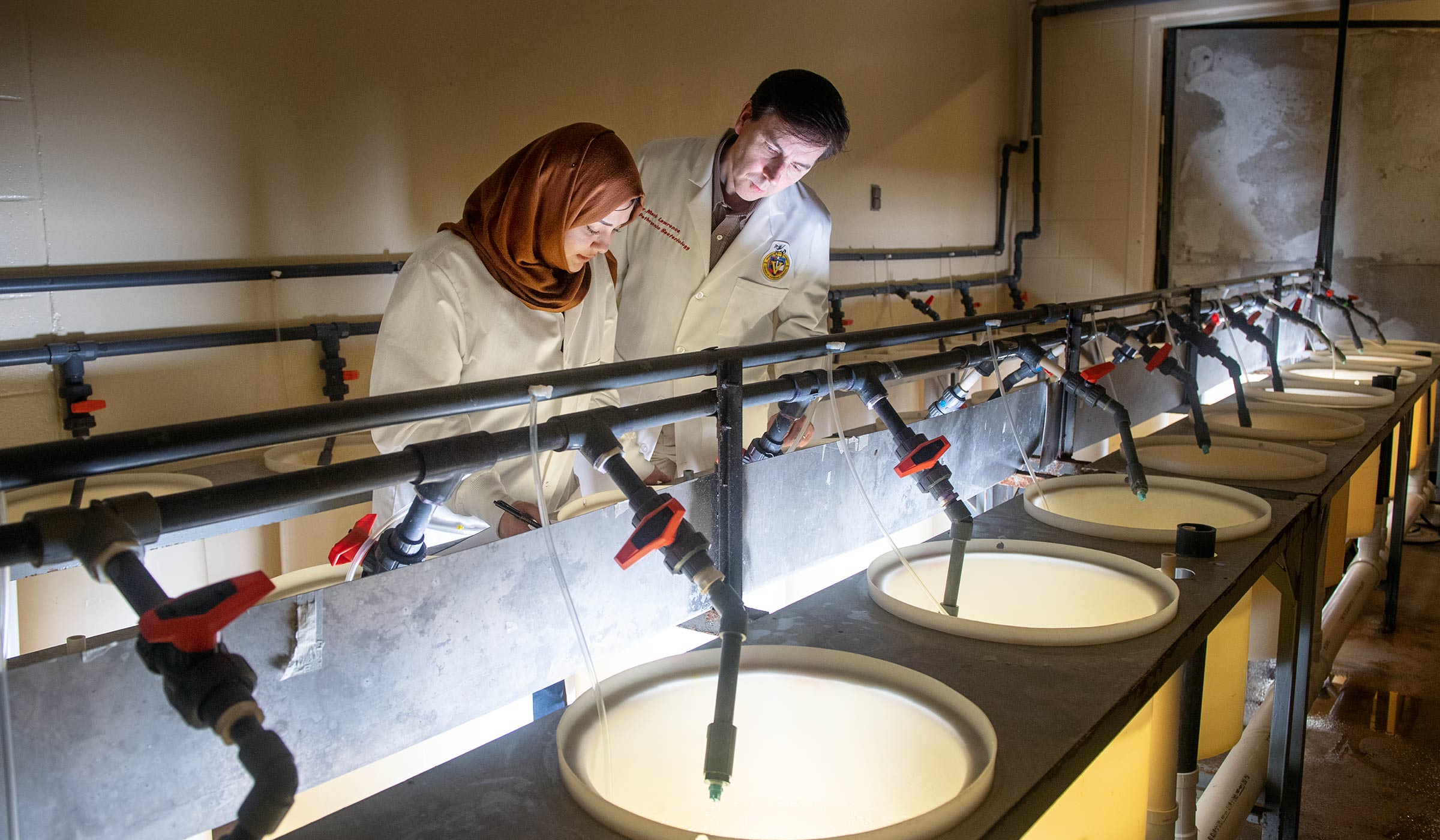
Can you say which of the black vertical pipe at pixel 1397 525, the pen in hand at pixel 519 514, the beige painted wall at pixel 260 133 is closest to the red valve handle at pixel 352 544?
the pen in hand at pixel 519 514

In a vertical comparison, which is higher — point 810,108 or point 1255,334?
point 810,108

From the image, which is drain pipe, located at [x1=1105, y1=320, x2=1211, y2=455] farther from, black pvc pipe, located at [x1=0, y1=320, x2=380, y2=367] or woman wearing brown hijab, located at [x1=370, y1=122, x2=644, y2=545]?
black pvc pipe, located at [x1=0, y1=320, x2=380, y2=367]

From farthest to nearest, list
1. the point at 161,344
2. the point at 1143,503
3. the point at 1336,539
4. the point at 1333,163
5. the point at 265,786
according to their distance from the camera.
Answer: the point at 1333,163, the point at 1336,539, the point at 161,344, the point at 1143,503, the point at 265,786

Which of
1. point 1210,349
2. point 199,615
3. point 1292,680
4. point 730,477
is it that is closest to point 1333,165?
point 1210,349

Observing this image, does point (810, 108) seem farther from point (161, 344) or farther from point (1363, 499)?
point (1363, 499)

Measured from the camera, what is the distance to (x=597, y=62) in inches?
106

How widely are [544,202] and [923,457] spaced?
27.7 inches

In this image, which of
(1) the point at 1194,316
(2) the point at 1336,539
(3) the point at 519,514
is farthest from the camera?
(1) the point at 1194,316

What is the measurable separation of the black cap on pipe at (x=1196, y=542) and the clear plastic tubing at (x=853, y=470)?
0.32 m

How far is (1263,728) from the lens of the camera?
1.85m

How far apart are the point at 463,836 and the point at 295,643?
179 millimetres

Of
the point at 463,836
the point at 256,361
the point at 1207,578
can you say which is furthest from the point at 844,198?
the point at 463,836

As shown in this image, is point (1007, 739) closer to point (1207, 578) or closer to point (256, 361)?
point (1207, 578)

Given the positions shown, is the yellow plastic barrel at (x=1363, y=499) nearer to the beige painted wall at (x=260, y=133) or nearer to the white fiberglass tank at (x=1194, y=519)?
the white fiberglass tank at (x=1194, y=519)
